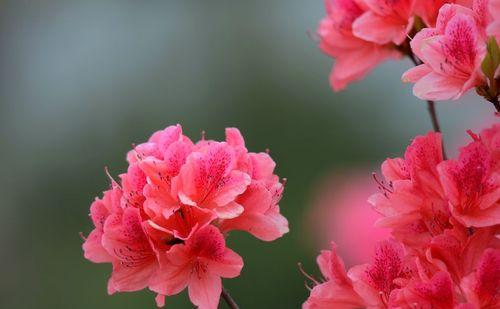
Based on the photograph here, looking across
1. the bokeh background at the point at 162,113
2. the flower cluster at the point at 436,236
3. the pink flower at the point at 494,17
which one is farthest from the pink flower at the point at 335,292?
the bokeh background at the point at 162,113

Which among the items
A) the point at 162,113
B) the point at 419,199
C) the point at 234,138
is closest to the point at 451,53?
the point at 419,199

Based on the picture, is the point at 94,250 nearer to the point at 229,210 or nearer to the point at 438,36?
the point at 229,210

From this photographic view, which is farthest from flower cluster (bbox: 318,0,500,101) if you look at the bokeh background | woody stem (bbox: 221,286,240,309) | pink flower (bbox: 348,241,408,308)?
the bokeh background

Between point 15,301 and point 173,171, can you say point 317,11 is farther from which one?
point 173,171

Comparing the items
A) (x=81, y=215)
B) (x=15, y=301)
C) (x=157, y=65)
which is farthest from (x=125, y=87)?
(x=15, y=301)

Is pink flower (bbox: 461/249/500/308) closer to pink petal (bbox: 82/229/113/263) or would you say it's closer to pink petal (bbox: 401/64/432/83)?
pink petal (bbox: 401/64/432/83)

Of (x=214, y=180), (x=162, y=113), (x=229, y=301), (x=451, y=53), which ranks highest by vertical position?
(x=451, y=53)
